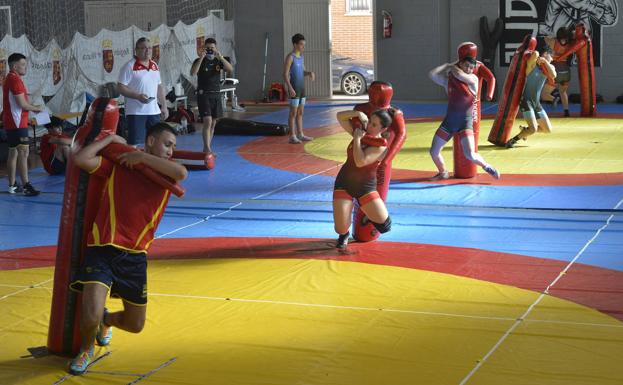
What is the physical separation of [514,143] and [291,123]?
3746 mm

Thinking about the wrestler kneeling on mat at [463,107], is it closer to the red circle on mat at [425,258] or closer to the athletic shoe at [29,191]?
the red circle on mat at [425,258]

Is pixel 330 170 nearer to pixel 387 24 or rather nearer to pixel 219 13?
pixel 387 24

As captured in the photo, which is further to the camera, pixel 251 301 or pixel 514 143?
pixel 514 143

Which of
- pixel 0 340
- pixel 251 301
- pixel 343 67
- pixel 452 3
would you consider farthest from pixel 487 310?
pixel 343 67

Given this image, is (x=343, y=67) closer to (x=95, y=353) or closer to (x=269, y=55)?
(x=269, y=55)

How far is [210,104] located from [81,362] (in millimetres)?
9373

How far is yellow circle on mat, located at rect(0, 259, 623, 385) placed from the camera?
5825mm

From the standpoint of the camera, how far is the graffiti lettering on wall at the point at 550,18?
74.9ft

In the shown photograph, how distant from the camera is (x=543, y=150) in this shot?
15266 mm

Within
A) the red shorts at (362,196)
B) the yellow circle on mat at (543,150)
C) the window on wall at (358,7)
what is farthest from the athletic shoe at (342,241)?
the window on wall at (358,7)

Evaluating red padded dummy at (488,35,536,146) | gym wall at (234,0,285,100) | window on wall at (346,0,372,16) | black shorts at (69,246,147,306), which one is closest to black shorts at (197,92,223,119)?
red padded dummy at (488,35,536,146)

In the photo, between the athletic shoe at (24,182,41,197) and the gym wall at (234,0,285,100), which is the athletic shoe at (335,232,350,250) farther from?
the gym wall at (234,0,285,100)

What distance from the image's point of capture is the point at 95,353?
6219 mm

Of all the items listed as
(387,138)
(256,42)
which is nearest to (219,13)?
(256,42)
